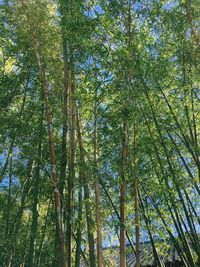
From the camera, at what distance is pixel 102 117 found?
462 centimetres

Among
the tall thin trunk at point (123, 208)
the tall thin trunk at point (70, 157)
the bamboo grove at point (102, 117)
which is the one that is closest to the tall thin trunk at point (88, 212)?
the bamboo grove at point (102, 117)

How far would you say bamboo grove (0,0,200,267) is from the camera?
426cm

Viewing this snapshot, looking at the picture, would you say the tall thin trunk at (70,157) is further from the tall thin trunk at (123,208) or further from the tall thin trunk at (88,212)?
the tall thin trunk at (123,208)

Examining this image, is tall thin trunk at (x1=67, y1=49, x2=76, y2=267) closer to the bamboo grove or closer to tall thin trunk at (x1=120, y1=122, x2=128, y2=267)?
the bamboo grove

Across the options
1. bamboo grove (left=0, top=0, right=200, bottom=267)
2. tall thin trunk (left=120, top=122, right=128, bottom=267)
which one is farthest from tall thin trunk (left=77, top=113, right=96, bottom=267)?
tall thin trunk (left=120, top=122, right=128, bottom=267)

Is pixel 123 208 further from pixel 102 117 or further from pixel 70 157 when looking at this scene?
pixel 102 117

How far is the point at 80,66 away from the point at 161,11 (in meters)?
1.46

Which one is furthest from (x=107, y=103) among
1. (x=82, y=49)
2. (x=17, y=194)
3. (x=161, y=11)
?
(x=17, y=194)

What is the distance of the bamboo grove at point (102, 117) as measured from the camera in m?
4.26

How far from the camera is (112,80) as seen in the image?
14.1 ft

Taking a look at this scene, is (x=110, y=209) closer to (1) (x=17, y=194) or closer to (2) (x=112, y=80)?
(2) (x=112, y=80)

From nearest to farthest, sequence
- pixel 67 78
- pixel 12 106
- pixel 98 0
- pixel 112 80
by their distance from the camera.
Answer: pixel 112 80
pixel 98 0
pixel 67 78
pixel 12 106

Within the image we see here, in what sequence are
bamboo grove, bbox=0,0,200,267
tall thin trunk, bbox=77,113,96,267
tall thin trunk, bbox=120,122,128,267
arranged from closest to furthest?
tall thin trunk, bbox=120,122,128,267 < tall thin trunk, bbox=77,113,96,267 < bamboo grove, bbox=0,0,200,267

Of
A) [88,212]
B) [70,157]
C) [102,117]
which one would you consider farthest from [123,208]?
[102,117]
